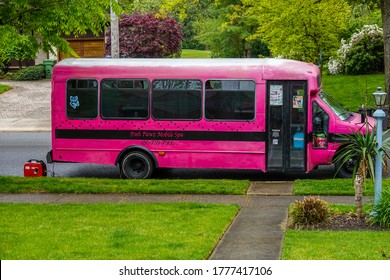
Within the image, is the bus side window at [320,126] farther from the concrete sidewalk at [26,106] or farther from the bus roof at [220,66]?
the concrete sidewalk at [26,106]

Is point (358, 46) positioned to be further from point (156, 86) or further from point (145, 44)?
point (156, 86)

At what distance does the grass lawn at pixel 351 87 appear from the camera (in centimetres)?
3209

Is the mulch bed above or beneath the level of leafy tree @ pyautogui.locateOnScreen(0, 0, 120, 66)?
beneath

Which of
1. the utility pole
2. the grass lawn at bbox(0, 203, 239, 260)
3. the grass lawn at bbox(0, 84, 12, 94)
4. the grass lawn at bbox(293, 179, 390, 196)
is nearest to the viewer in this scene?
the grass lawn at bbox(0, 203, 239, 260)

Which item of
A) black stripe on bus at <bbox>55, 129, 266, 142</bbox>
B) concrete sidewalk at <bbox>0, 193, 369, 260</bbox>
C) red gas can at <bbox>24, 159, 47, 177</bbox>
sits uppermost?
black stripe on bus at <bbox>55, 129, 266, 142</bbox>

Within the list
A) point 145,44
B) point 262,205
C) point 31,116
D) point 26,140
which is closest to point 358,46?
point 145,44

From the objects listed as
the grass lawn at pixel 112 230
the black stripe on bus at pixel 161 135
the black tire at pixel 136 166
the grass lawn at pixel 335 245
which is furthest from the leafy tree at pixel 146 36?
the grass lawn at pixel 335 245

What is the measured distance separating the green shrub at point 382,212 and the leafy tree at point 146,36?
29.3 metres

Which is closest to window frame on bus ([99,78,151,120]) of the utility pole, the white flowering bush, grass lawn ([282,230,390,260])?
grass lawn ([282,230,390,260])

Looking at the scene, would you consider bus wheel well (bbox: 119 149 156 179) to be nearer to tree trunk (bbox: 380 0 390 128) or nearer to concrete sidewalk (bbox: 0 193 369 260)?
concrete sidewalk (bbox: 0 193 369 260)

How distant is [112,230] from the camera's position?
1249 centimetres

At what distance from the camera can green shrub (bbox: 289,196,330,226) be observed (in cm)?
1285

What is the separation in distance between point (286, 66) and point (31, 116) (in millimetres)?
18076

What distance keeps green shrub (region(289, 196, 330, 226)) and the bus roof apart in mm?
5351
